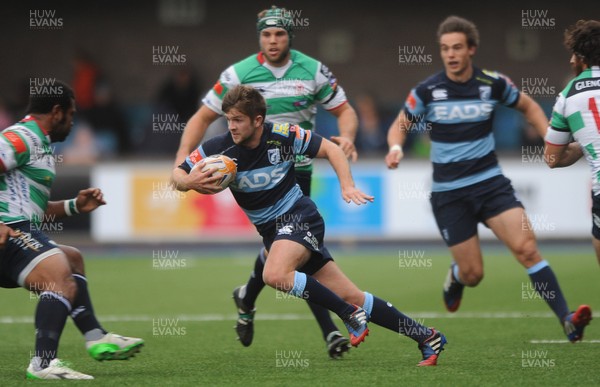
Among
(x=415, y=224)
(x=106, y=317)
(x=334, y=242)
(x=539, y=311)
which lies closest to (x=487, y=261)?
(x=415, y=224)

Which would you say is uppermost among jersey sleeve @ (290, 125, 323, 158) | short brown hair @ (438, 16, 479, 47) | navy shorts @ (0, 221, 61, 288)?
short brown hair @ (438, 16, 479, 47)

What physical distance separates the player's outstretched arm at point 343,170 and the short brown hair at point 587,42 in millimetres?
1649

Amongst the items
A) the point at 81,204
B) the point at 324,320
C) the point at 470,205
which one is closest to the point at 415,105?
the point at 470,205

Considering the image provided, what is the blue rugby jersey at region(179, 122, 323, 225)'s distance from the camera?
24.6 feet

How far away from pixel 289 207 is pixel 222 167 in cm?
63

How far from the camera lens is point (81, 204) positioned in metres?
7.64

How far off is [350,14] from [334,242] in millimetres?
7205

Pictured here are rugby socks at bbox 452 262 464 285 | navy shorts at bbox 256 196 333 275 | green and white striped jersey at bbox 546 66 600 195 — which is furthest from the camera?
rugby socks at bbox 452 262 464 285

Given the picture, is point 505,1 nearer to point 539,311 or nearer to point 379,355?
point 539,311

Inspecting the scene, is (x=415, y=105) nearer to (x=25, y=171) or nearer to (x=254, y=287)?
(x=254, y=287)

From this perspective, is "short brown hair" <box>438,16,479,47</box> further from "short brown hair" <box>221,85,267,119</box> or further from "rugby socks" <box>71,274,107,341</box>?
"rugby socks" <box>71,274,107,341</box>

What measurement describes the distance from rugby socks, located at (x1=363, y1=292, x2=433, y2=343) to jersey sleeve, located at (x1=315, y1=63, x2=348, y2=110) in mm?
2103

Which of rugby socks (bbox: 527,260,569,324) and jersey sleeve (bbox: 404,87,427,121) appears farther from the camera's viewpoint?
jersey sleeve (bbox: 404,87,427,121)

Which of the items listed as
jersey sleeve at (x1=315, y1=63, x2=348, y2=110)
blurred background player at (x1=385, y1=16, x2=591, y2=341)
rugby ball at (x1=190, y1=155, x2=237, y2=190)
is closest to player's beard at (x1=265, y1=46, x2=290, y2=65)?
jersey sleeve at (x1=315, y1=63, x2=348, y2=110)
